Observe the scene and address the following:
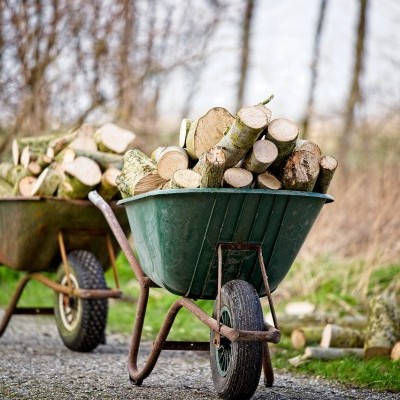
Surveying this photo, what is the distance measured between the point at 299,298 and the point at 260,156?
3.33m

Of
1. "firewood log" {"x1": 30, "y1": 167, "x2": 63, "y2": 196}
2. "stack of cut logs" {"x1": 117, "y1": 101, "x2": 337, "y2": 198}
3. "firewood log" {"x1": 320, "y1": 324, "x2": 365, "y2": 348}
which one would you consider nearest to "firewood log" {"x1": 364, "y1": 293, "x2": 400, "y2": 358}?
"firewood log" {"x1": 320, "y1": 324, "x2": 365, "y2": 348}

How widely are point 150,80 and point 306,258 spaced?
4117 millimetres

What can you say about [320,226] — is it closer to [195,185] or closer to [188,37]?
[188,37]

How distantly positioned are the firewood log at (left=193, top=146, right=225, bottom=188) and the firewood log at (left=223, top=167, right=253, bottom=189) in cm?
3

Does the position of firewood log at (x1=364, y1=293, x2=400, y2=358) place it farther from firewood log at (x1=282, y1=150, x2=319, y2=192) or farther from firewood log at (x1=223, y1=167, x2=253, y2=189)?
firewood log at (x1=223, y1=167, x2=253, y2=189)

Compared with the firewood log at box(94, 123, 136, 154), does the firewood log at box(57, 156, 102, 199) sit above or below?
below

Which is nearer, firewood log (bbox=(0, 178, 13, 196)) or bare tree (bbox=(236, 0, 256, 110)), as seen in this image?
firewood log (bbox=(0, 178, 13, 196))

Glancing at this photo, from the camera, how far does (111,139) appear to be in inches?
184

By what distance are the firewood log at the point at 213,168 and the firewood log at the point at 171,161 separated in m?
0.30

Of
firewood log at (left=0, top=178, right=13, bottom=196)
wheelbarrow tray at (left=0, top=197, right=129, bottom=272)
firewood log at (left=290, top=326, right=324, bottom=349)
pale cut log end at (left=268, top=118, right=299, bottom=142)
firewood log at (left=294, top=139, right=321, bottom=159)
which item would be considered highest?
pale cut log end at (left=268, top=118, right=299, bottom=142)

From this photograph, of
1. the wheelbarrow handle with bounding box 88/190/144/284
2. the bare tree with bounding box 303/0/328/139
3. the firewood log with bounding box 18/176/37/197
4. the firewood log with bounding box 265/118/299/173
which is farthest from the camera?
the bare tree with bounding box 303/0/328/139

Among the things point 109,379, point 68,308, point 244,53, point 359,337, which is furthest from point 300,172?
point 244,53

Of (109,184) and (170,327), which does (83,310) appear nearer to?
(109,184)

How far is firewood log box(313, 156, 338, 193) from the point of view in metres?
3.02
